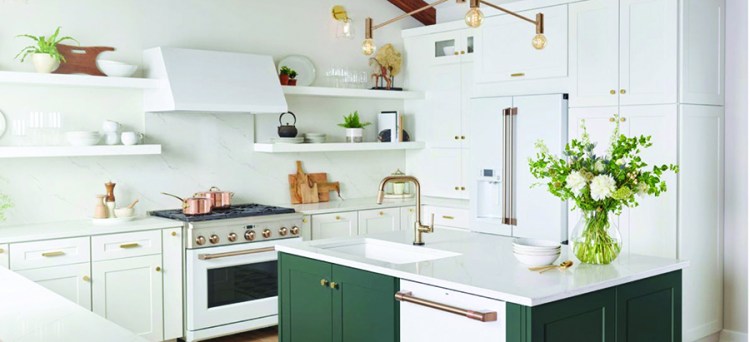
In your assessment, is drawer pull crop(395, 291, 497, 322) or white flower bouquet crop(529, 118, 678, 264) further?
white flower bouquet crop(529, 118, 678, 264)

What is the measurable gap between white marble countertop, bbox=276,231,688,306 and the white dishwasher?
4 cm

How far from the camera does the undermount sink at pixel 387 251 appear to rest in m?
3.91

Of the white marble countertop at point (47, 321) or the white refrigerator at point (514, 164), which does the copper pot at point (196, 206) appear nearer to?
the white refrigerator at point (514, 164)

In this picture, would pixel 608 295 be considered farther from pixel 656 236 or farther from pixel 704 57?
pixel 704 57

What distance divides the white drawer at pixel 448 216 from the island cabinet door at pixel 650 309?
9.64 ft

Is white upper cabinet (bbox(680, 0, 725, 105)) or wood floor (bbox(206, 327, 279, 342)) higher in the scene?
white upper cabinet (bbox(680, 0, 725, 105))

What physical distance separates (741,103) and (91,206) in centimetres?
457

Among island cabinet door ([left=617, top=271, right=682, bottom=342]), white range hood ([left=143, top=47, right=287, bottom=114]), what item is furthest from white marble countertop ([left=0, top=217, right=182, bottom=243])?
island cabinet door ([left=617, top=271, right=682, bottom=342])

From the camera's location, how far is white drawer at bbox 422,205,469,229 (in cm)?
639

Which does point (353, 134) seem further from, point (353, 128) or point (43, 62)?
point (43, 62)

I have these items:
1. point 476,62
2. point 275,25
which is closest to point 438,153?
point 476,62

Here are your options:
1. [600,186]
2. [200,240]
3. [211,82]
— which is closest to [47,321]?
[600,186]

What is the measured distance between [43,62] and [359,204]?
2.67 m

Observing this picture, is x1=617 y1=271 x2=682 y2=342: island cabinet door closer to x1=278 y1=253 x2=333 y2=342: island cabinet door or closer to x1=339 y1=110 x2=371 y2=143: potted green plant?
x1=278 y1=253 x2=333 y2=342: island cabinet door
